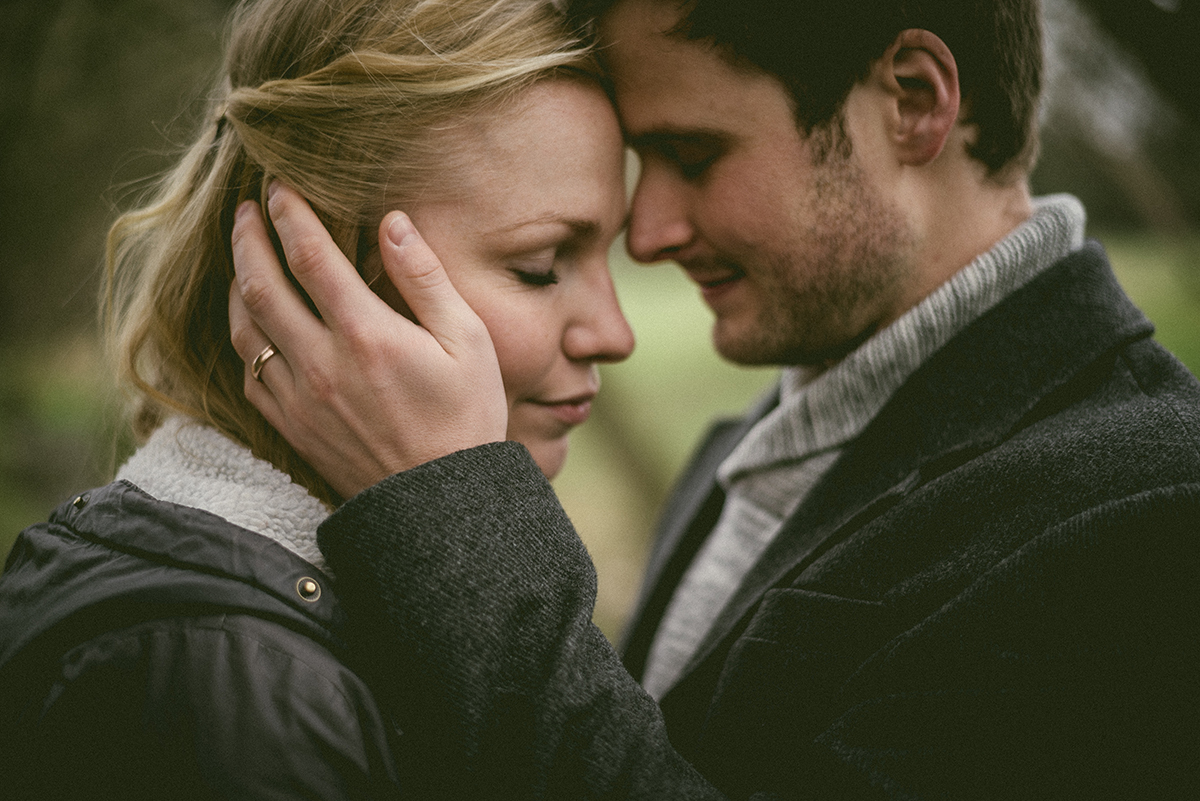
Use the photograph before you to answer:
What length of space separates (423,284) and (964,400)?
1.21 m

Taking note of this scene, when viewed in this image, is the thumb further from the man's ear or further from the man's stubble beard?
the man's ear

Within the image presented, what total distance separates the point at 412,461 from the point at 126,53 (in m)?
3.50

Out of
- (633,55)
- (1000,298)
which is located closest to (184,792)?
(633,55)

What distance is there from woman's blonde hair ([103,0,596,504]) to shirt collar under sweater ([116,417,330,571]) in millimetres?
78

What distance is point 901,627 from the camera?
4.71 ft

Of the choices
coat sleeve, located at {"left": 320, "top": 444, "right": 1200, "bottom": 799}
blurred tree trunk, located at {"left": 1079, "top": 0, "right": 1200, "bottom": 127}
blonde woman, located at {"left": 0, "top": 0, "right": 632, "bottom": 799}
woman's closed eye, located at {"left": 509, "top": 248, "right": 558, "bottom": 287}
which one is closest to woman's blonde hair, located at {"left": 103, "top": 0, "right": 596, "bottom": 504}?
blonde woman, located at {"left": 0, "top": 0, "right": 632, "bottom": 799}

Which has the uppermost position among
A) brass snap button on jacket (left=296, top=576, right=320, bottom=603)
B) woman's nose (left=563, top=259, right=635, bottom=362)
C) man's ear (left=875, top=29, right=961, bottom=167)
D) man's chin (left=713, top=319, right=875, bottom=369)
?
man's ear (left=875, top=29, right=961, bottom=167)

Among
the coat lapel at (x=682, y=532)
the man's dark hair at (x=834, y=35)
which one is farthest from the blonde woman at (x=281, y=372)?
the coat lapel at (x=682, y=532)

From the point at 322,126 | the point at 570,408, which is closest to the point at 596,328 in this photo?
the point at 570,408

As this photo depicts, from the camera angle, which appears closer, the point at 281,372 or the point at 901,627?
the point at 901,627

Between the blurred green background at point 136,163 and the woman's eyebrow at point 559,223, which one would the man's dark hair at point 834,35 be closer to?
the blurred green background at point 136,163

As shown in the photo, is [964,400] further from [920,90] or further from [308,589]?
[308,589]

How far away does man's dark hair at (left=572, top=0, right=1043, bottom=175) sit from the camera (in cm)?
186

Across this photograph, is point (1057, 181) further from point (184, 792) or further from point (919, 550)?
point (184, 792)
